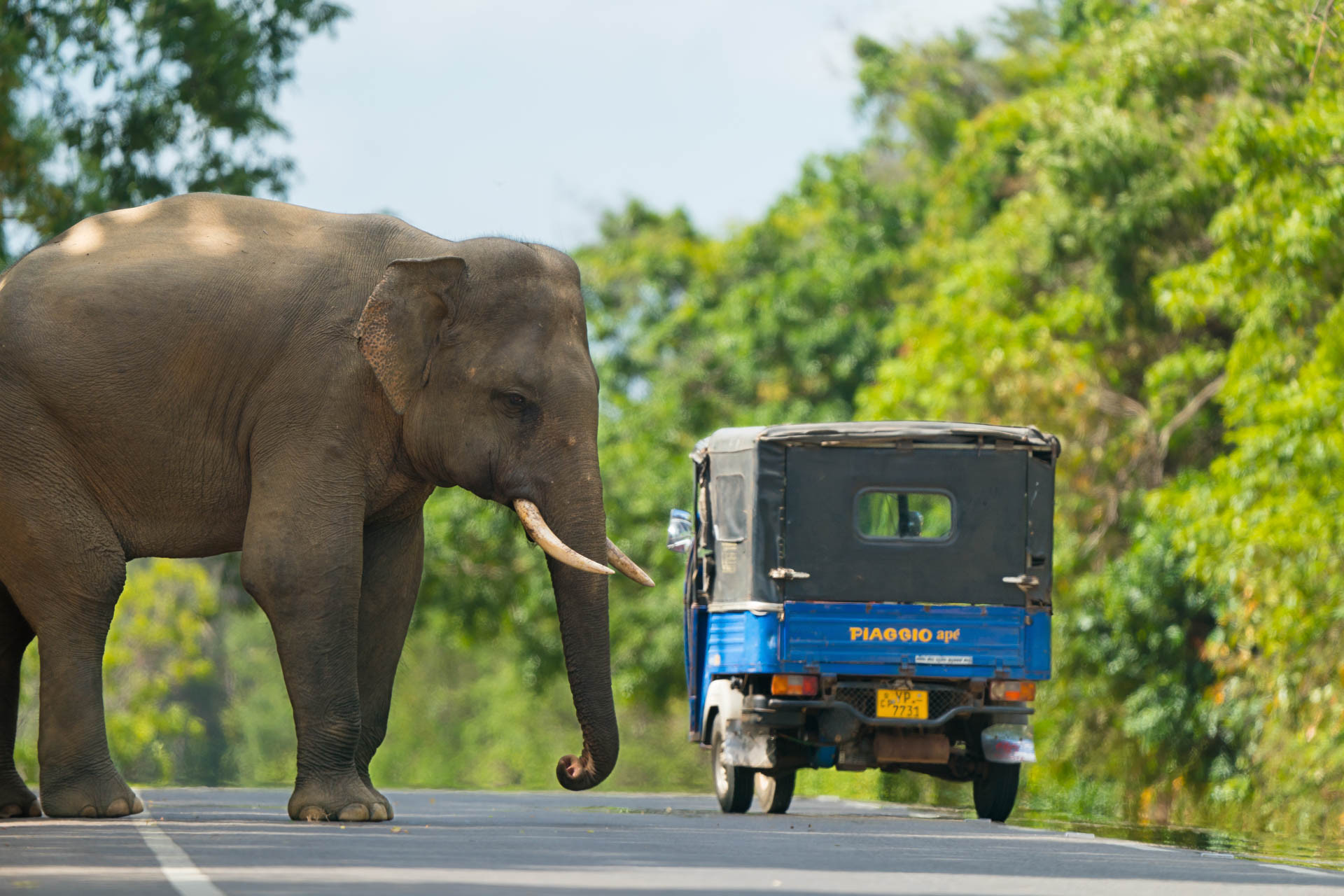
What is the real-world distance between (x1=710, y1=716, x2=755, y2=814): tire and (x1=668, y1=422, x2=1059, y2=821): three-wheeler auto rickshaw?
0.02m

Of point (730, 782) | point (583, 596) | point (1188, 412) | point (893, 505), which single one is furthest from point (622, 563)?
point (1188, 412)

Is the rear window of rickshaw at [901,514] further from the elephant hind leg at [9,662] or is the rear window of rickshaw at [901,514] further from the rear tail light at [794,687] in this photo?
the elephant hind leg at [9,662]

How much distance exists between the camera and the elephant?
45.2 ft

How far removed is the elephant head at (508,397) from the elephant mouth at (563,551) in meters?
0.02

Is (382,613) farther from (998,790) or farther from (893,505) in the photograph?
(998,790)

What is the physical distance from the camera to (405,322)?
14086 mm

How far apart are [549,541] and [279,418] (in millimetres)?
1745

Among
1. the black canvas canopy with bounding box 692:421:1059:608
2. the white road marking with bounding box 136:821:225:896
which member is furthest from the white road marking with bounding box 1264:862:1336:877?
the white road marking with bounding box 136:821:225:896

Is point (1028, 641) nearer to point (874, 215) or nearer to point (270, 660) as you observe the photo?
point (874, 215)

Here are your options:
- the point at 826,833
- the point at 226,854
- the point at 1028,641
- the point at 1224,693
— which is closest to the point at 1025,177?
the point at 1224,693

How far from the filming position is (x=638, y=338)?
42.3m

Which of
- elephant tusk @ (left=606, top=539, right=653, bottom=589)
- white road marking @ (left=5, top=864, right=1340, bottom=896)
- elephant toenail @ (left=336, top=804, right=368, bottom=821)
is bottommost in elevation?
elephant toenail @ (left=336, top=804, right=368, bottom=821)

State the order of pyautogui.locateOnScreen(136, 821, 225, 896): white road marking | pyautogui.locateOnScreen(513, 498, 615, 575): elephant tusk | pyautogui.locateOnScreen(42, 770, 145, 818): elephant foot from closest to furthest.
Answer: pyautogui.locateOnScreen(136, 821, 225, 896): white road marking
pyautogui.locateOnScreen(42, 770, 145, 818): elephant foot
pyautogui.locateOnScreen(513, 498, 615, 575): elephant tusk

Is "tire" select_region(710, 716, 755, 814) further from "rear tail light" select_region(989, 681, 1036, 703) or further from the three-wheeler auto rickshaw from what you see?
"rear tail light" select_region(989, 681, 1036, 703)
